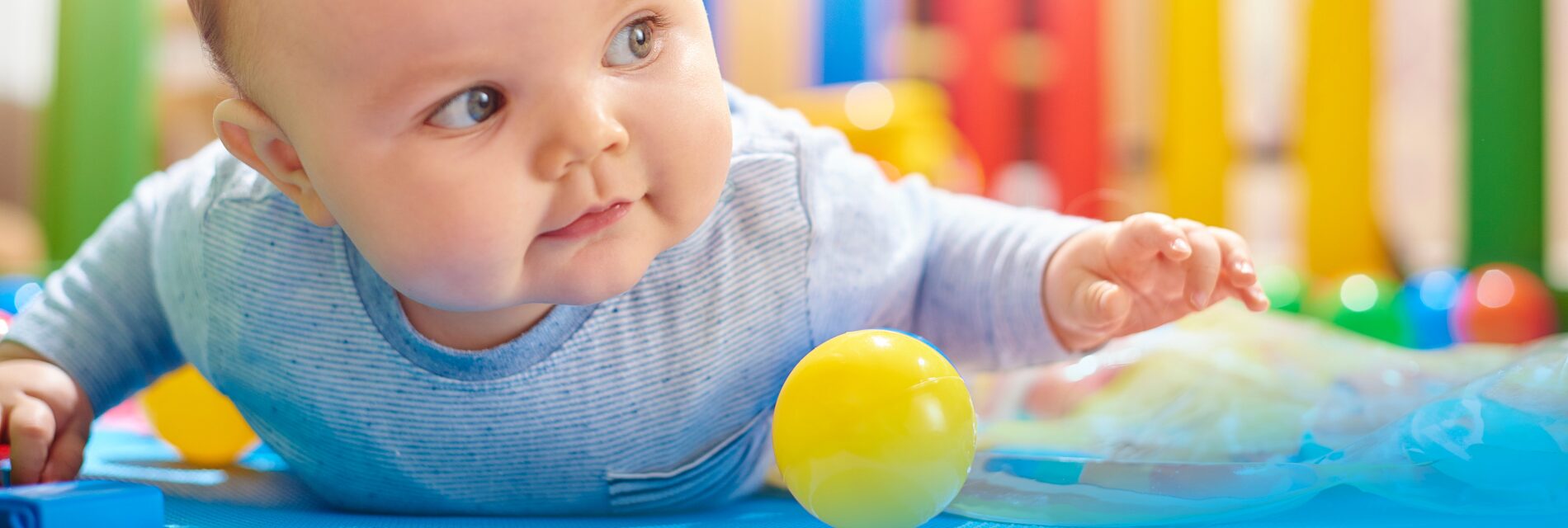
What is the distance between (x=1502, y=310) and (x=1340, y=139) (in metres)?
0.45

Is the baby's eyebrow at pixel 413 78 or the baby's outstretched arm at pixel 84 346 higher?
the baby's eyebrow at pixel 413 78

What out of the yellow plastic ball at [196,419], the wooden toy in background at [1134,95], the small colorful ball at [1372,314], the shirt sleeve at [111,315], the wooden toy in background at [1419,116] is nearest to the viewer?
the shirt sleeve at [111,315]

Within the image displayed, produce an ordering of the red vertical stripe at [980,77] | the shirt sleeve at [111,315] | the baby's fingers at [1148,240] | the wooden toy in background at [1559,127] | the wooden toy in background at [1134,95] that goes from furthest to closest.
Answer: the wooden toy in background at [1134,95] → the wooden toy in background at [1559,127] → the red vertical stripe at [980,77] → the shirt sleeve at [111,315] → the baby's fingers at [1148,240]

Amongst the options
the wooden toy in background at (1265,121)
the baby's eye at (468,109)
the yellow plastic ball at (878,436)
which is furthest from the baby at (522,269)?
the wooden toy in background at (1265,121)

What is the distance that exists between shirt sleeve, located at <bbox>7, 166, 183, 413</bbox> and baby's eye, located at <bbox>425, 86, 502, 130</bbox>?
1.27 feet

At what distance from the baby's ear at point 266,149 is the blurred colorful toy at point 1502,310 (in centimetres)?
131

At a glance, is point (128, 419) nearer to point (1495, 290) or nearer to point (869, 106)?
point (869, 106)

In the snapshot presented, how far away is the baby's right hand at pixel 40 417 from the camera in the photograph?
0.71 metres

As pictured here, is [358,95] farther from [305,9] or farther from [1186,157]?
[1186,157]

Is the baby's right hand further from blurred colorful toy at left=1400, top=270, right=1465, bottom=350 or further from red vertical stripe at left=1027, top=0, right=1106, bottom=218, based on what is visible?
red vertical stripe at left=1027, top=0, right=1106, bottom=218

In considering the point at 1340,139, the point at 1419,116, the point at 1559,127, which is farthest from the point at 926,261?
the point at 1419,116

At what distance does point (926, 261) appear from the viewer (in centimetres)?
90

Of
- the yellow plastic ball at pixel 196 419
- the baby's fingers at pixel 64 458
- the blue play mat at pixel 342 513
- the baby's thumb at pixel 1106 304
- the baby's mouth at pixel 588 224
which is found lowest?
the yellow plastic ball at pixel 196 419

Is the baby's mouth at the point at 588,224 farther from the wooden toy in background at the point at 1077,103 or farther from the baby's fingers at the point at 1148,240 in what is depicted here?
the wooden toy in background at the point at 1077,103
